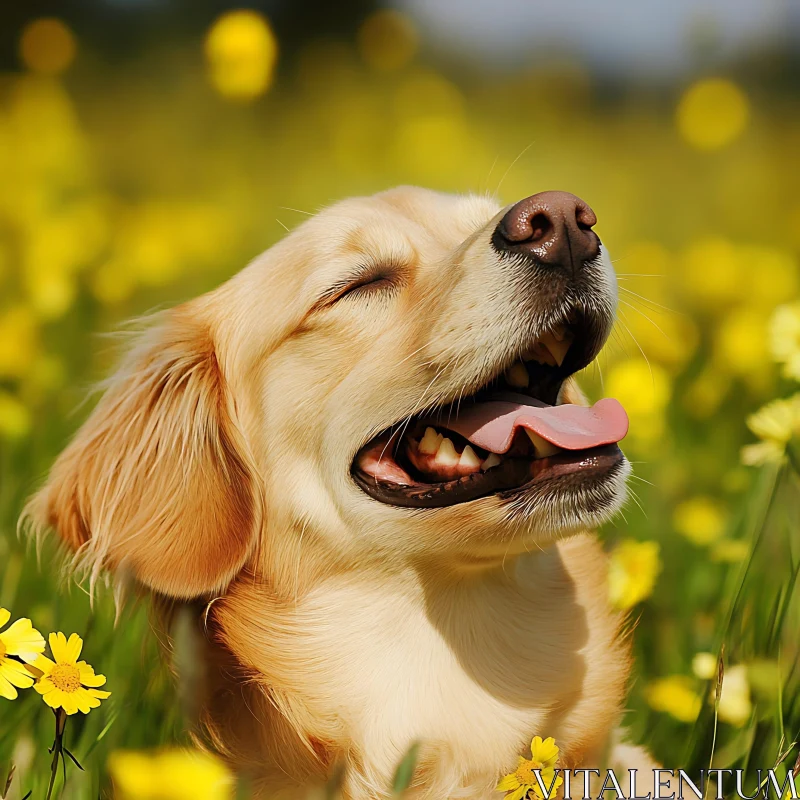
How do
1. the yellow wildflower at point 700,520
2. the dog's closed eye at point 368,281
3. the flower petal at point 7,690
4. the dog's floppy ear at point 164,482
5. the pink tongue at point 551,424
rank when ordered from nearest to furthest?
the flower petal at point 7,690, the pink tongue at point 551,424, the dog's floppy ear at point 164,482, the dog's closed eye at point 368,281, the yellow wildflower at point 700,520

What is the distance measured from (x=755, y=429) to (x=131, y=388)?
174cm

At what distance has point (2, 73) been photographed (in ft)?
27.7

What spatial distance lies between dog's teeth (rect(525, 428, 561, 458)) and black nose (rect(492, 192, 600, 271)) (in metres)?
0.42

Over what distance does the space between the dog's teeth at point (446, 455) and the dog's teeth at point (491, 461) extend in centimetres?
10

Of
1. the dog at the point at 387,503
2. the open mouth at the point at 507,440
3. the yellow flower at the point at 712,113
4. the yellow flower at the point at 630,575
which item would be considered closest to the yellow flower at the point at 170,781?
the dog at the point at 387,503

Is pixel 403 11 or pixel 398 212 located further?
pixel 403 11

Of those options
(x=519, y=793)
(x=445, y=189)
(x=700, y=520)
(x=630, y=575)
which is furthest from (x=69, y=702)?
(x=445, y=189)

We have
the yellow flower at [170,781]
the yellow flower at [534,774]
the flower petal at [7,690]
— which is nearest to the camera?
the yellow flower at [170,781]

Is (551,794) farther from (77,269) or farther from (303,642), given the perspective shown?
(77,269)

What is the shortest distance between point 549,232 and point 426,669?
3.82 feet

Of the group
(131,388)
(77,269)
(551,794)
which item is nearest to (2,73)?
(77,269)

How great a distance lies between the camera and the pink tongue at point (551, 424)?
2.33 metres

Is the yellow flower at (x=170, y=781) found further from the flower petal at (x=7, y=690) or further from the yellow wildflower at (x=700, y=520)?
the yellow wildflower at (x=700, y=520)

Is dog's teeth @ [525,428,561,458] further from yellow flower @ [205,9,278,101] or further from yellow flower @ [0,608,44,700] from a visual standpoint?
yellow flower @ [205,9,278,101]
